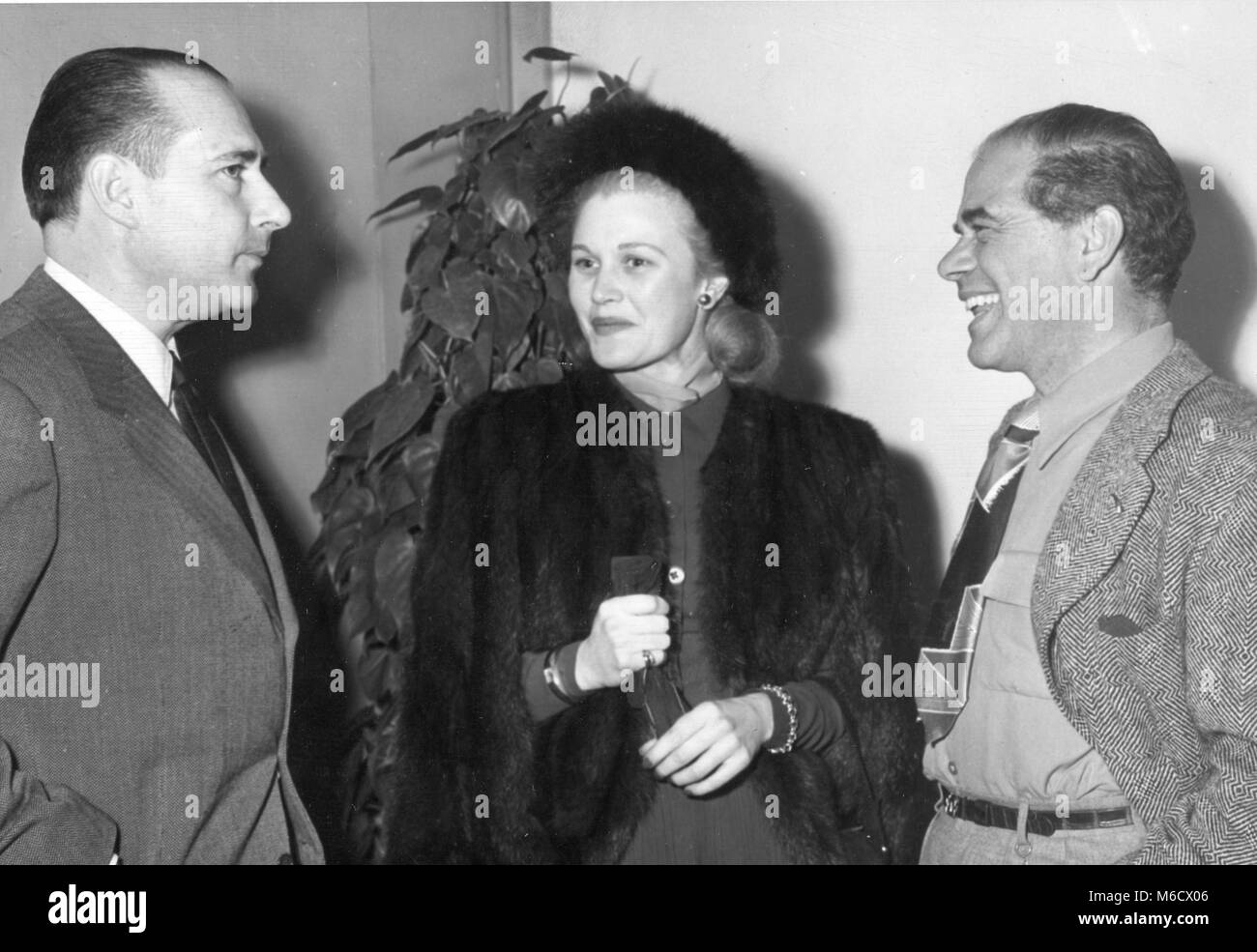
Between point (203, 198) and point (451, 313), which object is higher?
point (203, 198)

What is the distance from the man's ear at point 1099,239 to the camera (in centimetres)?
177

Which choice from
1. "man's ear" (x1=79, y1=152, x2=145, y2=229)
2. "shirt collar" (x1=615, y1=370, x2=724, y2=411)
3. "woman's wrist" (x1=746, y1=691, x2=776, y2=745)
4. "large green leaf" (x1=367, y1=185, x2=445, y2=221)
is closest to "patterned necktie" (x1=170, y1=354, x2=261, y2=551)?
"man's ear" (x1=79, y1=152, x2=145, y2=229)

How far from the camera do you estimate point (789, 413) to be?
1.97m

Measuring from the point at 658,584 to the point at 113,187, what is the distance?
85cm

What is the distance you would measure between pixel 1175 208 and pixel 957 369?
27.5 inches

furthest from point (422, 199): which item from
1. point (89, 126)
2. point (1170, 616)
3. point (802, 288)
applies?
point (1170, 616)

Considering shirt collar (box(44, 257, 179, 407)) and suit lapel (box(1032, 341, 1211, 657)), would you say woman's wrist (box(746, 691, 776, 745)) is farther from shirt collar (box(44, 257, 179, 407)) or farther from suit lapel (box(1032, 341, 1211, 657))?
shirt collar (box(44, 257, 179, 407))

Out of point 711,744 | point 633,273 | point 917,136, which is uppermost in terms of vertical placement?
point 917,136

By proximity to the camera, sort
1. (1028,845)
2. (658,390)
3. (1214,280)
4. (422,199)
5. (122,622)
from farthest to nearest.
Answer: (422,199)
(1214,280)
(658,390)
(1028,845)
(122,622)

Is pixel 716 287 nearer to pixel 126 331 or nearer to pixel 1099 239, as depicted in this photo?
pixel 1099 239

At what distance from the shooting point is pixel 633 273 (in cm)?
189

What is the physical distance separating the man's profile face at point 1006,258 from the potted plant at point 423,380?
732 millimetres
